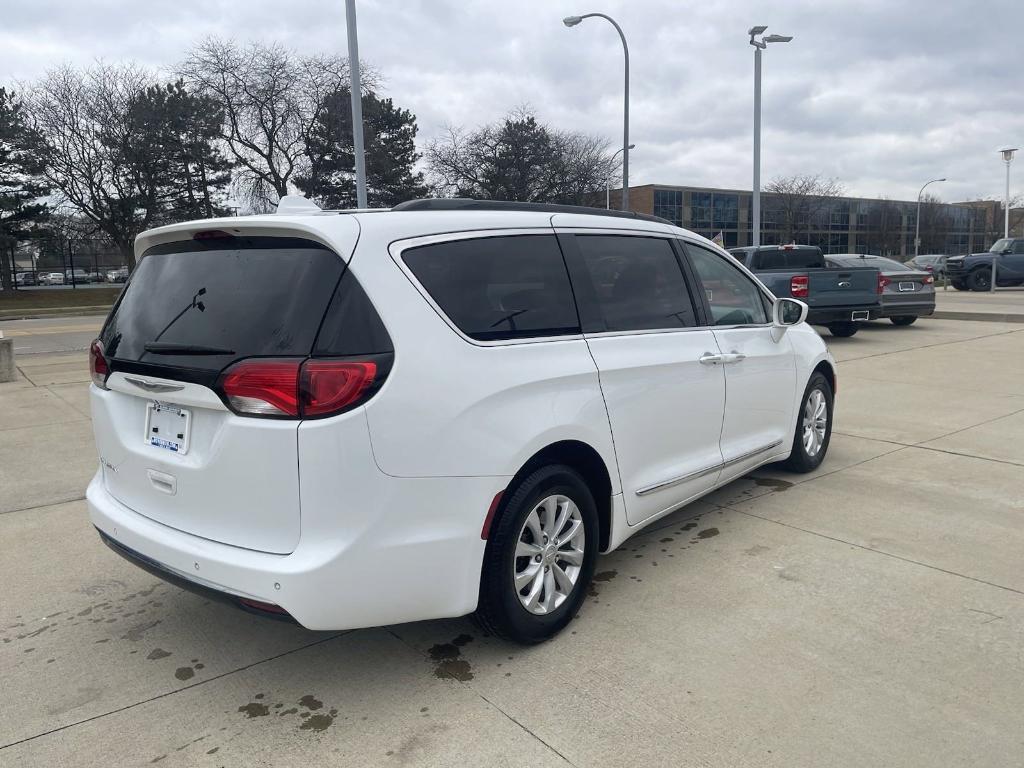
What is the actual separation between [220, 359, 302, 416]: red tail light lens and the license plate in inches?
12.4

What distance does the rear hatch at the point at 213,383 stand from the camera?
2578 millimetres

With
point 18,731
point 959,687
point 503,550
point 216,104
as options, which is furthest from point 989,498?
point 216,104

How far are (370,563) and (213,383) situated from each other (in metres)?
0.80

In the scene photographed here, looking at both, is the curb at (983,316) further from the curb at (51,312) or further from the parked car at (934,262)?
the curb at (51,312)

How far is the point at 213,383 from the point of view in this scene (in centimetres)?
265

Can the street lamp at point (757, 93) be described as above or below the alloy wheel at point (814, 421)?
above

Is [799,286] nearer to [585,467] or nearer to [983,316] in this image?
[983,316]

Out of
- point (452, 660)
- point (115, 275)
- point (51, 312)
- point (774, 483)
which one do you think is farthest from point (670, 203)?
point (452, 660)

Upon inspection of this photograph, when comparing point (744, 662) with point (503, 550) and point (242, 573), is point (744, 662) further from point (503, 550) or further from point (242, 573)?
point (242, 573)

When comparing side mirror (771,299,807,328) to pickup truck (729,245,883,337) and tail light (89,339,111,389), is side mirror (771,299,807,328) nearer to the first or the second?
tail light (89,339,111,389)

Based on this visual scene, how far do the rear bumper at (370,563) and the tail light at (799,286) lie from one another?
11306 millimetres

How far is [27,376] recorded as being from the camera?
11.1m

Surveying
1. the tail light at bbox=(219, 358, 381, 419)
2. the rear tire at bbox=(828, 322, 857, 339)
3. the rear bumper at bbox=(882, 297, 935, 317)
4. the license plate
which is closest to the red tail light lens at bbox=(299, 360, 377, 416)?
the tail light at bbox=(219, 358, 381, 419)

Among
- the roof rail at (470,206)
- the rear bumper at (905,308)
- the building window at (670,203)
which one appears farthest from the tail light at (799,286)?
the building window at (670,203)
